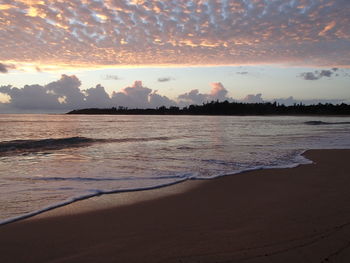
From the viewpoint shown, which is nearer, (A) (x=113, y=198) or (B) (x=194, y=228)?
(B) (x=194, y=228)

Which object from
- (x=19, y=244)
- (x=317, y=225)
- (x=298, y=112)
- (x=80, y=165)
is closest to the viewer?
(x=19, y=244)

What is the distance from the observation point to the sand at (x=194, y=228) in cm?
331

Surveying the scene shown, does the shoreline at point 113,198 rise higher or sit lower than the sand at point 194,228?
lower

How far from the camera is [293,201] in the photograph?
18.0 ft

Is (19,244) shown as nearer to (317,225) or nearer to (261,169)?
(317,225)

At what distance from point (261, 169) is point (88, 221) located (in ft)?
20.6

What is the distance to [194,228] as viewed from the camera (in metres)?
4.13

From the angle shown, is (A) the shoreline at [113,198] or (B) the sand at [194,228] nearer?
(B) the sand at [194,228]

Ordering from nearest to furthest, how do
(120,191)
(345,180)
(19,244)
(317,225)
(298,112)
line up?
(19,244) < (317,225) < (120,191) < (345,180) < (298,112)

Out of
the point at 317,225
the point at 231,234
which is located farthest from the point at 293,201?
the point at 231,234

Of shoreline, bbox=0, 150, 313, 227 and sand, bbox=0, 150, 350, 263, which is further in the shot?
shoreline, bbox=0, 150, 313, 227

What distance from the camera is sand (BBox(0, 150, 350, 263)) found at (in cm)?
331

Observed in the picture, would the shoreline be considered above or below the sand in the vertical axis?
below

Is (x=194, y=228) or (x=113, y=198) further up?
(x=194, y=228)
